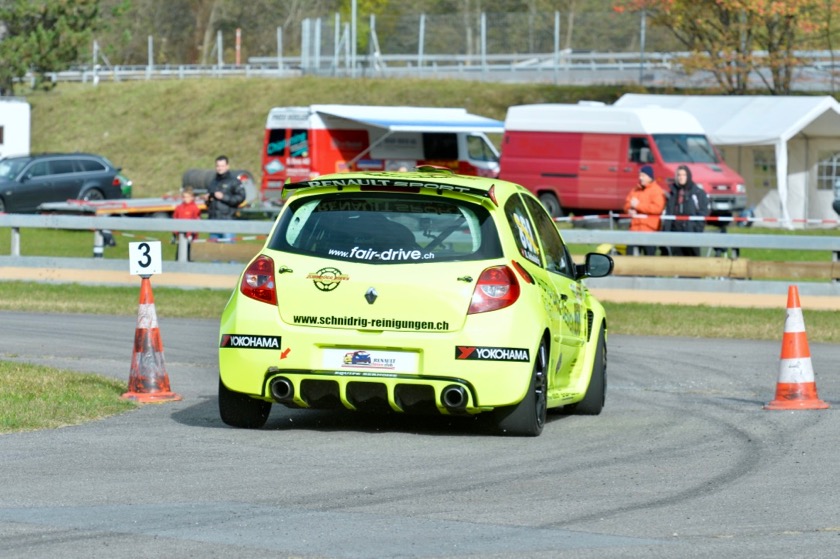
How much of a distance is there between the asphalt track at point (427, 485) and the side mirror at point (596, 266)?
3.20 ft

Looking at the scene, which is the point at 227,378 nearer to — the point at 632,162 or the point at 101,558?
the point at 101,558

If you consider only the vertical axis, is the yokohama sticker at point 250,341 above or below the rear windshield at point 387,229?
below

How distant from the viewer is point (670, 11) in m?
48.5

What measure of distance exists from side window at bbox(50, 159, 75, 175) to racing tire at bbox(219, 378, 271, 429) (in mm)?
30802

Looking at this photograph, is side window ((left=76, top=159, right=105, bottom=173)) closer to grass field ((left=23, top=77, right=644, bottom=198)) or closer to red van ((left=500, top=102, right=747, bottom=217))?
red van ((left=500, top=102, right=747, bottom=217))

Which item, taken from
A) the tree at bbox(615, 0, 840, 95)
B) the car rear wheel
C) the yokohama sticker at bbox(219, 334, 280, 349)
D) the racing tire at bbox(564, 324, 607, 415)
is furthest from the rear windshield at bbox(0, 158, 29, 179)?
the yokohama sticker at bbox(219, 334, 280, 349)

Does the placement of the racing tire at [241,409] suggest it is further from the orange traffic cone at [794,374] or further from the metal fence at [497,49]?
the metal fence at [497,49]

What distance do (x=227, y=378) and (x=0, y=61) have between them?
181 feet

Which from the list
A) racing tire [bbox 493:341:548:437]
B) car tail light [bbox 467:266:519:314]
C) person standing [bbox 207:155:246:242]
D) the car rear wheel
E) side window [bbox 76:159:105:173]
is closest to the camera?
car tail light [bbox 467:266:519:314]

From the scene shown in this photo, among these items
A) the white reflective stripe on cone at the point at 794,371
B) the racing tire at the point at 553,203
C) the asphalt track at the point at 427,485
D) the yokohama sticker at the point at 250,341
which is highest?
the racing tire at the point at 553,203

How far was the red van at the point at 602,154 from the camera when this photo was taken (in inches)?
1391

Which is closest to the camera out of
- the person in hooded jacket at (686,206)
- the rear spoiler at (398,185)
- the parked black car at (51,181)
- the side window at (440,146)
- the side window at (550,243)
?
the rear spoiler at (398,185)

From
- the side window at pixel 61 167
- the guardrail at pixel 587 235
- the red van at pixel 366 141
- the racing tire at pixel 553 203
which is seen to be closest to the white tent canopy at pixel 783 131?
the racing tire at pixel 553 203

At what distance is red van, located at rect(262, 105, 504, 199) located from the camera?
1581 inches
